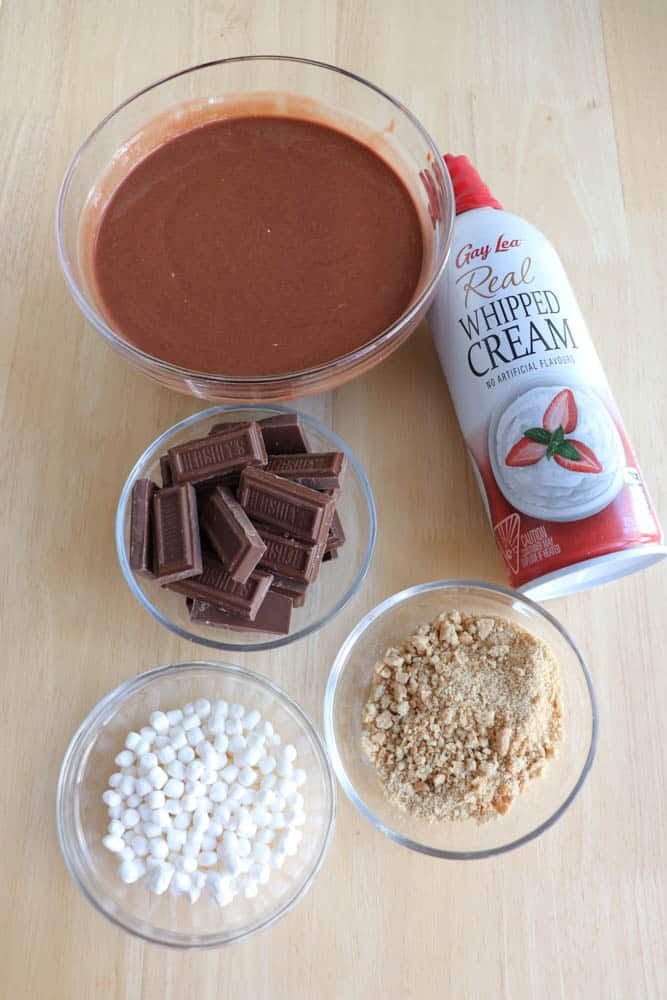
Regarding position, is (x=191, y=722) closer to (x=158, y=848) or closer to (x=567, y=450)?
(x=158, y=848)

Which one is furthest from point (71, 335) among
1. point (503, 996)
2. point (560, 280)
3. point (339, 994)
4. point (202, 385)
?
point (503, 996)

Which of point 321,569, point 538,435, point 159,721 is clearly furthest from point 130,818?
point 538,435

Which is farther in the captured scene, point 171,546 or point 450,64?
point 450,64

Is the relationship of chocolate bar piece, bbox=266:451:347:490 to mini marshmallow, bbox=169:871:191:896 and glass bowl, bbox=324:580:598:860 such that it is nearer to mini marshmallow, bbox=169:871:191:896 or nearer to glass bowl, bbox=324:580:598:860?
glass bowl, bbox=324:580:598:860

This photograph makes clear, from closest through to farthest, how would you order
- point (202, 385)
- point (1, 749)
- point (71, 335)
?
point (202, 385), point (1, 749), point (71, 335)

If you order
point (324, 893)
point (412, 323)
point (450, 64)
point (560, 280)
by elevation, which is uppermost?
point (450, 64)

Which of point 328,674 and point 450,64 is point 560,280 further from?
point 328,674
